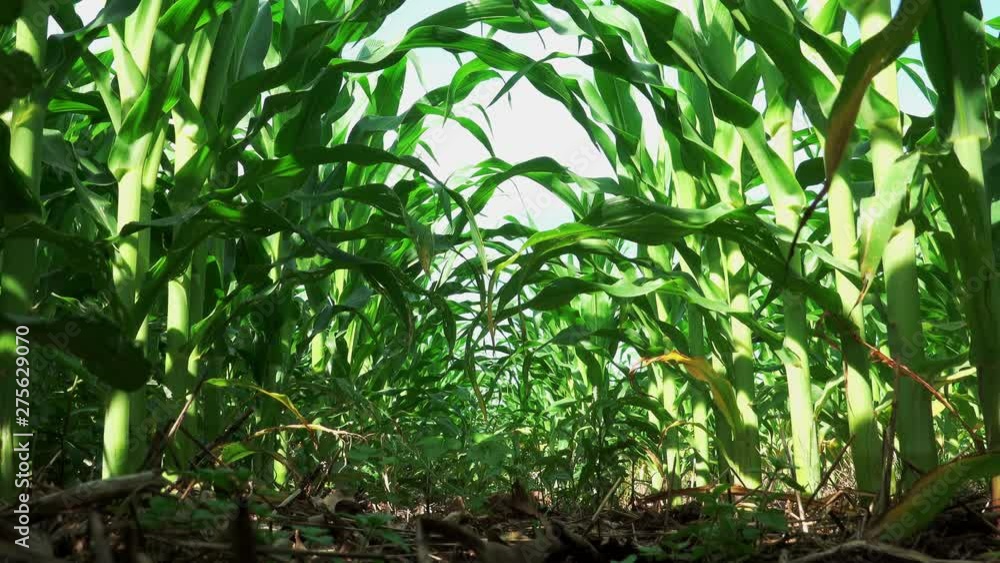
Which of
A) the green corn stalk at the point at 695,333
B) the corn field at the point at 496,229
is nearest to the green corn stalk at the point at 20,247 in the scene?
the corn field at the point at 496,229

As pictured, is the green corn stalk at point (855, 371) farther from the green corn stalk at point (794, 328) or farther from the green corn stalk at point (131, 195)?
the green corn stalk at point (131, 195)

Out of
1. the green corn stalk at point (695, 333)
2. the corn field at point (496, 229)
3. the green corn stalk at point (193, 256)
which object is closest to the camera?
the corn field at point (496, 229)

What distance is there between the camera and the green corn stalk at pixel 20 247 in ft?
3.34

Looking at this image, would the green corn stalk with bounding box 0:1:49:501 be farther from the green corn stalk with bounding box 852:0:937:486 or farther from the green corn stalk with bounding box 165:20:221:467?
the green corn stalk with bounding box 852:0:937:486

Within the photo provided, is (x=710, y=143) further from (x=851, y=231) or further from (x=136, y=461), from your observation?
(x=136, y=461)

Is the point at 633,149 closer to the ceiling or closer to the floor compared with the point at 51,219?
closer to the ceiling

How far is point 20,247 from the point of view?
1.07 metres

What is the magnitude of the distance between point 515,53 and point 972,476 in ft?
4.13

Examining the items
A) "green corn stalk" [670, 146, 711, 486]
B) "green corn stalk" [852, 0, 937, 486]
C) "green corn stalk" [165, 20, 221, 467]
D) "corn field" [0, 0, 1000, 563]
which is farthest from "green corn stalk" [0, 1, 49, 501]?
"green corn stalk" [670, 146, 711, 486]

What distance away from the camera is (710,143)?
75.1 inches

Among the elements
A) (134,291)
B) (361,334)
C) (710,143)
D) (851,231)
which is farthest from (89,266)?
(361,334)

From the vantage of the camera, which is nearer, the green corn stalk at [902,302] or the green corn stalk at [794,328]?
the green corn stalk at [902,302]

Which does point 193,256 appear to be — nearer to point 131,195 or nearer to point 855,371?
point 131,195

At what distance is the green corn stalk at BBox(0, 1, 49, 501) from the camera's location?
1.02m
